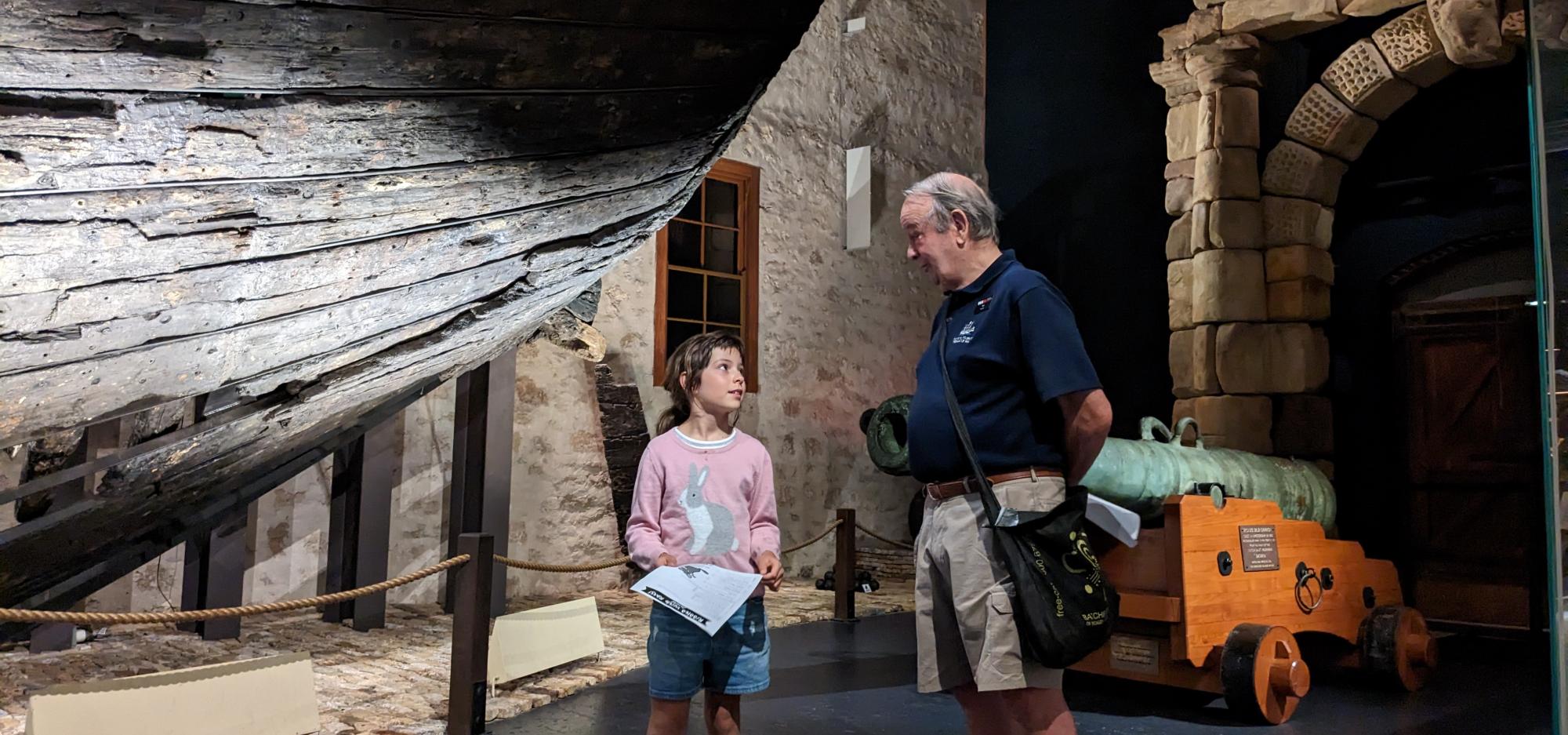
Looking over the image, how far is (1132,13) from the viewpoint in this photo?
7168 millimetres

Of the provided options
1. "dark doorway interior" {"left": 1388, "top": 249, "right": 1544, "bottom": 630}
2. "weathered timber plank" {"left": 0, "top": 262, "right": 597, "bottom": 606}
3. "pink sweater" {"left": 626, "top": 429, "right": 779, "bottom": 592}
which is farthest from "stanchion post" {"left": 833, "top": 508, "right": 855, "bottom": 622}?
"pink sweater" {"left": 626, "top": 429, "right": 779, "bottom": 592}

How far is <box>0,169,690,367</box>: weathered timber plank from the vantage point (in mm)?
1343

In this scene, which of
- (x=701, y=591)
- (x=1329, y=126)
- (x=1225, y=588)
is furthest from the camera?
(x=1329, y=126)

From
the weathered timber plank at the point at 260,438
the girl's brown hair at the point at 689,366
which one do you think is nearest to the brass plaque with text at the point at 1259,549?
the girl's brown hair at the point at 689,366

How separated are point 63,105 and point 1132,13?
715 centimetres

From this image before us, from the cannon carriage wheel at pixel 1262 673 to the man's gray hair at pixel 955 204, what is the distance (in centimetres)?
194

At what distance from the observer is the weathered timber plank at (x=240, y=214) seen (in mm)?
1253

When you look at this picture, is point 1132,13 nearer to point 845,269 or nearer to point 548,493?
point 845,269

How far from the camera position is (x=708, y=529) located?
224cm

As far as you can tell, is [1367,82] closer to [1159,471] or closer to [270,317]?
[1159,471]

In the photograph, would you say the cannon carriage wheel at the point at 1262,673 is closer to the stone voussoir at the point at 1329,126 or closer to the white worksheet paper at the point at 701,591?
the white worksheet paper at the point at 701,591

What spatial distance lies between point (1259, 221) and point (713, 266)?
11.2ft

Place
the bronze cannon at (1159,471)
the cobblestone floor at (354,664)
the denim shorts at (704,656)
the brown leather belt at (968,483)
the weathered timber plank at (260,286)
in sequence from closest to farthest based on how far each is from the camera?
the weathered timber plank at (260,286) → the brown leather belt at (968,483) → the denim shorts at (704,656) → the cobblestone floor at (354,664) → the bronze cannon at (1159,471)

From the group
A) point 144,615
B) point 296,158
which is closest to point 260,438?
point 144,615
